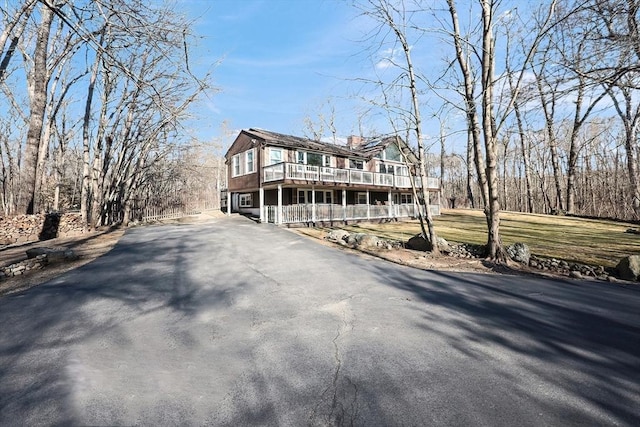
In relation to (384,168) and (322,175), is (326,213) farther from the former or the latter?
(384,168)

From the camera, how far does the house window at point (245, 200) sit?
83.7ft

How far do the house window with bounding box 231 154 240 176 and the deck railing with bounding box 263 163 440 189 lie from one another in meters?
4.91

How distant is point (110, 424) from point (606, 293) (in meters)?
8.88

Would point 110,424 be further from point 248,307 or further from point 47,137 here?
point 47,137

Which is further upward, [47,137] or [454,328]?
[47,137]

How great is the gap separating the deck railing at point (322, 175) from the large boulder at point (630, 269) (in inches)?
540

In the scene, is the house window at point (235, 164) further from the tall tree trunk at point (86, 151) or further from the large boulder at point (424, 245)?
the large boulder at point (424, 245)

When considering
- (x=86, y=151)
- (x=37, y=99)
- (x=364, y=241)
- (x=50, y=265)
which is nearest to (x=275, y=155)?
(x=86, y=151)

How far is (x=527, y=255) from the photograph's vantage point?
9.62 metres

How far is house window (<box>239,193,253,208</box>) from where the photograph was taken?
25500 millimetres

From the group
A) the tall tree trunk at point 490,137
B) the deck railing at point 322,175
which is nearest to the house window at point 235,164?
the deck railing at point 322,175

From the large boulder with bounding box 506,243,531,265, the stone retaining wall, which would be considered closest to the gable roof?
the large boulder with bounding box 506,243,531,265

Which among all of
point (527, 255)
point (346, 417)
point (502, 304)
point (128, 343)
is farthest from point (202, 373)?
point (527, 255)

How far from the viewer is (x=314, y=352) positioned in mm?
3773
